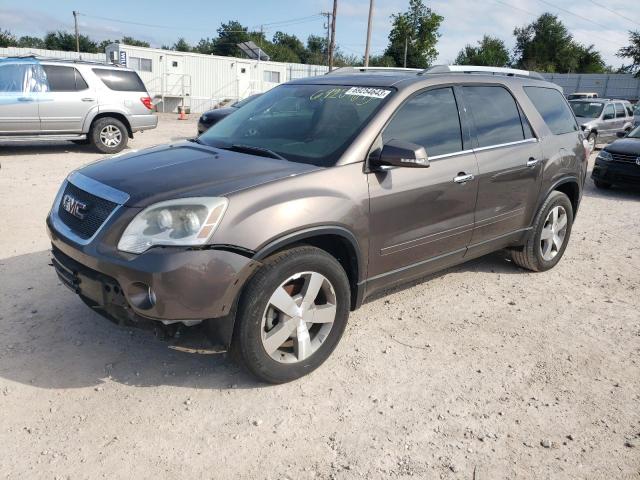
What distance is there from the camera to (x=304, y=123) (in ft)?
11.8

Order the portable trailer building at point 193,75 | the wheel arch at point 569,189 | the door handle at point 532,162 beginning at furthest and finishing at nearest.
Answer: the portable trailer building at point 193,75 < the wheel arch at point 569,189 < the door handle at point 532,162

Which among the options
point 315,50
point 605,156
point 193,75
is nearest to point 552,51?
point 315,50

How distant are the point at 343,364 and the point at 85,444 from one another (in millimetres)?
1512

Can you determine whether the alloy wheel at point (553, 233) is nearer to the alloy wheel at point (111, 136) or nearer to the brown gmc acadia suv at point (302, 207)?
the brown gmc acadia suv at point (302, 207)

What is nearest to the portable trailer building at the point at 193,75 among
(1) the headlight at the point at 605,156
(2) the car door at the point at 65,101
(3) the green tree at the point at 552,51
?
(2) the car door at the point at 65,101

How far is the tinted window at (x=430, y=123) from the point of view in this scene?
135 inches

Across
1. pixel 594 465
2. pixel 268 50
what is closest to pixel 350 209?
pixel 594 465

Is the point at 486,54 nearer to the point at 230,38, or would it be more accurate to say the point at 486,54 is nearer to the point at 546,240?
the point at 230,38

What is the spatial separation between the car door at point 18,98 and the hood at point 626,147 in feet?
36.6

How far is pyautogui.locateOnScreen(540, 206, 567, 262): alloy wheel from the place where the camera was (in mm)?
4934

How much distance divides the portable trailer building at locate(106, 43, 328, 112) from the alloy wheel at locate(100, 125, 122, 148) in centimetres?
1572

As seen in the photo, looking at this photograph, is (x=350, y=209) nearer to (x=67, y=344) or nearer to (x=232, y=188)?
(x=232, y=188)

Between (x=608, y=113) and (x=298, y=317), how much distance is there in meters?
16.0

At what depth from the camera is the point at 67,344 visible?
Answer: 3.33 metres
